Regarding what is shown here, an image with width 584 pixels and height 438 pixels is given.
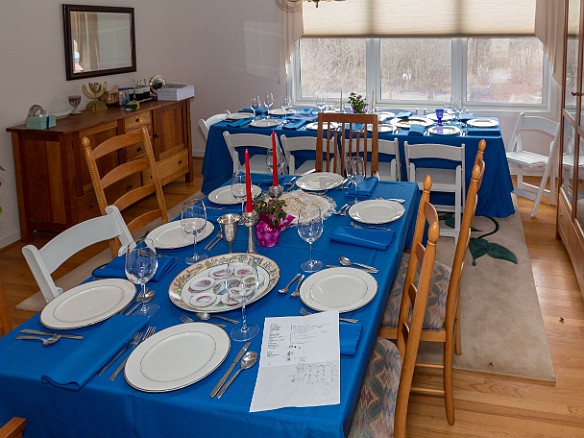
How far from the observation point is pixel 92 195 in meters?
4.48

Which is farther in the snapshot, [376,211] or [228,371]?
[376,211]

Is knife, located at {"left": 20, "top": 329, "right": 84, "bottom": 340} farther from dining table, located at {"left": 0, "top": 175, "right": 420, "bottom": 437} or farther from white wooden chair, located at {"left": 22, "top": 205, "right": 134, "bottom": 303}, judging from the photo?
white wooden chair, located at {"left": 22, "top": 205, "right": 134, "bottom": 303}

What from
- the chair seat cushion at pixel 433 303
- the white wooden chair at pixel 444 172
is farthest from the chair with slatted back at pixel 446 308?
the white wooden chair at pixel 444 172

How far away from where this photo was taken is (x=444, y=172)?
14.1ft

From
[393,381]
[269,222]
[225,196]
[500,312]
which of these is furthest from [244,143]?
[393,381]

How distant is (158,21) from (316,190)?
3.80m

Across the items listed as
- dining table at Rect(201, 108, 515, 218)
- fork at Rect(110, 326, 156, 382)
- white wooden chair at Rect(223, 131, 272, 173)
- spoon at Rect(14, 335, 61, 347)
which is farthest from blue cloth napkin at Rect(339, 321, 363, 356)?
dining table at Rect(201, 108, 515, 218)

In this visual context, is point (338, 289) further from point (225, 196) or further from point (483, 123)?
point (483, 123)

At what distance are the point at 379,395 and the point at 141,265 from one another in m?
0.78

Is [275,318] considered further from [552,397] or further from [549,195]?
[549,195]

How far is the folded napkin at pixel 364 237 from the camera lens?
2230 mm

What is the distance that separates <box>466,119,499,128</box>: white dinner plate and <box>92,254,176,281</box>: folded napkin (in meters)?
2.97

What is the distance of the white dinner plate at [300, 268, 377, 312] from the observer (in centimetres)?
180

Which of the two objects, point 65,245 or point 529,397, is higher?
point 65,245
